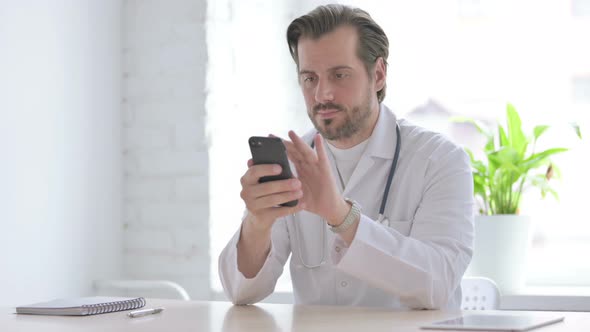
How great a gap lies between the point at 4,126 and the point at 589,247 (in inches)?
75.7

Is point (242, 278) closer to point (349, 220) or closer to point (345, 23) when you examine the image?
point (349, 220)

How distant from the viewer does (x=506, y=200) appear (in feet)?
9.33

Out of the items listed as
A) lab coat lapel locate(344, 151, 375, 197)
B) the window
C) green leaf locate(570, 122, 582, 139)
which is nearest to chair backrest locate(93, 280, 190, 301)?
the window

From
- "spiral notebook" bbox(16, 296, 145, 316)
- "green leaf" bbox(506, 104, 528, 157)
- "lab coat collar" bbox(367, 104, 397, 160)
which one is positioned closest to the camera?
"spiral notebook" bbox(16, 296, 145, 316)

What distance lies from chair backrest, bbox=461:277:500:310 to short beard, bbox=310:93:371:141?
484mm

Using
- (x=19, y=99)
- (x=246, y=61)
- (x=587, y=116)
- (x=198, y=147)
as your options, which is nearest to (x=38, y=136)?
(x=19, y=99)

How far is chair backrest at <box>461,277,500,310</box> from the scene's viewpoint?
2.28 m

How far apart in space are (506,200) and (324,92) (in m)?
0.89

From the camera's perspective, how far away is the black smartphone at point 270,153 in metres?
1.69

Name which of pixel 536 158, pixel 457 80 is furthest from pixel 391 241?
pixel 457 80

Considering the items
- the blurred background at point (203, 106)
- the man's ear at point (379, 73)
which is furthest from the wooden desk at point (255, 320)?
the blurred background at point (203, 106)

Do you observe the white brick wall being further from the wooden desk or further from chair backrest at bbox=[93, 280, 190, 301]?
the wooden desk

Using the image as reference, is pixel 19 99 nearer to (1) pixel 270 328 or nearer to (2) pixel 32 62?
(2) pixel 32 62

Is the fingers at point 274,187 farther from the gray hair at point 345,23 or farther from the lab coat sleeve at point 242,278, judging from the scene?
the gray hair at point 345,23
